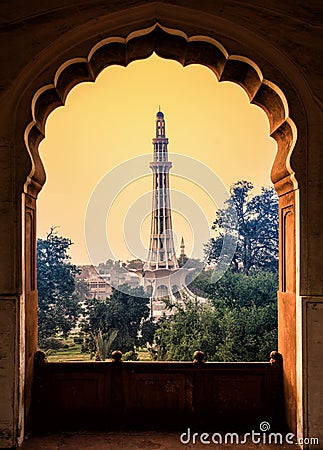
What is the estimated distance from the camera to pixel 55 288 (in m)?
15.9

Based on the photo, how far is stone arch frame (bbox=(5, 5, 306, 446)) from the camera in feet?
14.1

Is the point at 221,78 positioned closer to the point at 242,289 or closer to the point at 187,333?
the point at 187,333

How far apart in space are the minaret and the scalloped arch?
13.2 meters

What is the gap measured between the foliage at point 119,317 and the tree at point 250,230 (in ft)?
8.92

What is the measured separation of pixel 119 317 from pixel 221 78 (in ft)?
40.0

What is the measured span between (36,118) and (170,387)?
2.59 m

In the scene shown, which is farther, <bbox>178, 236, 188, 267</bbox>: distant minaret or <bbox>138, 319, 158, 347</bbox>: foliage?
<bbox>178, 236, 188, 267</bbox>: distant minaret

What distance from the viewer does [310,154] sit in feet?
13.9

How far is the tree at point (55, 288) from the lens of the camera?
15500 mm

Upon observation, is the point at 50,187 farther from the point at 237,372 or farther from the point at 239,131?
the point at 237,372

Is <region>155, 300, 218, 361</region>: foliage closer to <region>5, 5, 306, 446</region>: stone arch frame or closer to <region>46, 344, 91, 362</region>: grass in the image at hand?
<region>46, 344, 91, 362</region>: grass

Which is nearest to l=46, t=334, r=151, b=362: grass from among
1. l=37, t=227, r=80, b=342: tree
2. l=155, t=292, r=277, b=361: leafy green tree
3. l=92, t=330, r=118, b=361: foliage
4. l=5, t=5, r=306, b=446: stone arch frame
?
l=37, t=227, r=80, b=342: tree

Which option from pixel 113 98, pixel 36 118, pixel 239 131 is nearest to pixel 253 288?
pixel 239 131

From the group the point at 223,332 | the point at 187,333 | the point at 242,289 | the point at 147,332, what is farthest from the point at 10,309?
the point at 147,332
